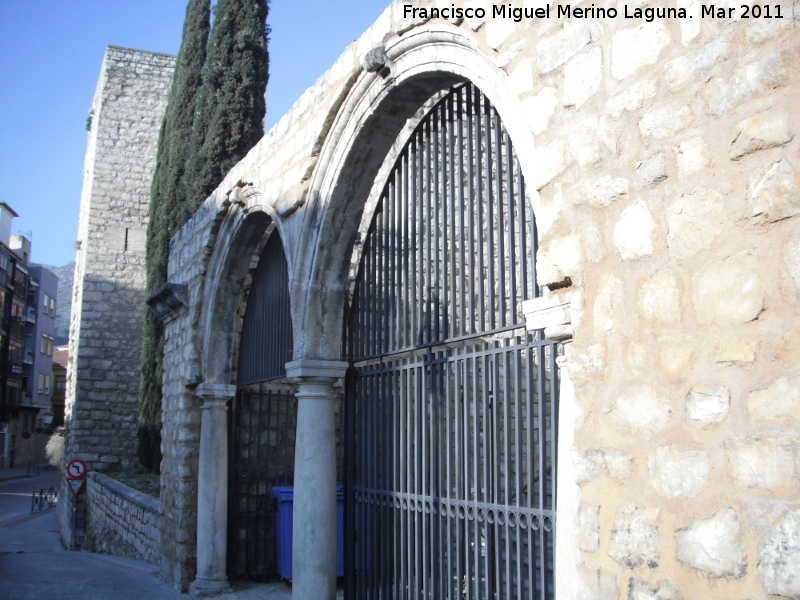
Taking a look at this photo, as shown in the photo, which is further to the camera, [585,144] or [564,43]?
[564,43]

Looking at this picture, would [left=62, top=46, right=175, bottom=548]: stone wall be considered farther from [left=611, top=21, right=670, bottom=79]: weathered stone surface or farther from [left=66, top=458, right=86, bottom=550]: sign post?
[left=611, top=21, right=670, bottom=79]: weathered stone surface

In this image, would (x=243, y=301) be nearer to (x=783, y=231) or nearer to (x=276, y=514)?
(x=276, y=514)

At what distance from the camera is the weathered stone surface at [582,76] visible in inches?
101

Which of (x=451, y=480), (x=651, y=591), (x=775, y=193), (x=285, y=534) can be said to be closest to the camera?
(x=775, y=193)

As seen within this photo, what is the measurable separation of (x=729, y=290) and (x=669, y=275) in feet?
0.71

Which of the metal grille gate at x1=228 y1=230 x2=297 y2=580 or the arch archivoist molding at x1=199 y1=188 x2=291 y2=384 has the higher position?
the arch archivoist molding at x1=199 y1=188 x2=291 y2=384

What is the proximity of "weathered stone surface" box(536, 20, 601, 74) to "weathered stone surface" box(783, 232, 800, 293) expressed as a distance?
3.45 feet

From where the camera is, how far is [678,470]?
217cm

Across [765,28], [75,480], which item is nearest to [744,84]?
[765,28]

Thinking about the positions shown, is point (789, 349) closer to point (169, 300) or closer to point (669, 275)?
point (669, 275)

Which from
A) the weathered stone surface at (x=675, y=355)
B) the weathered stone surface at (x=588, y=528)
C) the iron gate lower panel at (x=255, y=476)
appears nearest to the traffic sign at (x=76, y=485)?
the iron gate lower panel at (x=255, y=476)

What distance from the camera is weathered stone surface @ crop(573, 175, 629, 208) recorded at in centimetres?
245

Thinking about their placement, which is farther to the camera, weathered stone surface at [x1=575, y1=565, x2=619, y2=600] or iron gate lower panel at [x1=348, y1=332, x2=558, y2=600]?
iron gate lower panel at [x1=348, y1=332, x2=558, y2=600]

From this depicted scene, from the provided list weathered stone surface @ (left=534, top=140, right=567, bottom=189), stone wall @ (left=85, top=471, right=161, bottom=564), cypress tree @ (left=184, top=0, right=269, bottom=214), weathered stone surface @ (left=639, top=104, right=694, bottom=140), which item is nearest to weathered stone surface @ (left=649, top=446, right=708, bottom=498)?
weathered stone surface @ (left=639, top=104, right=694, bottom=140)
